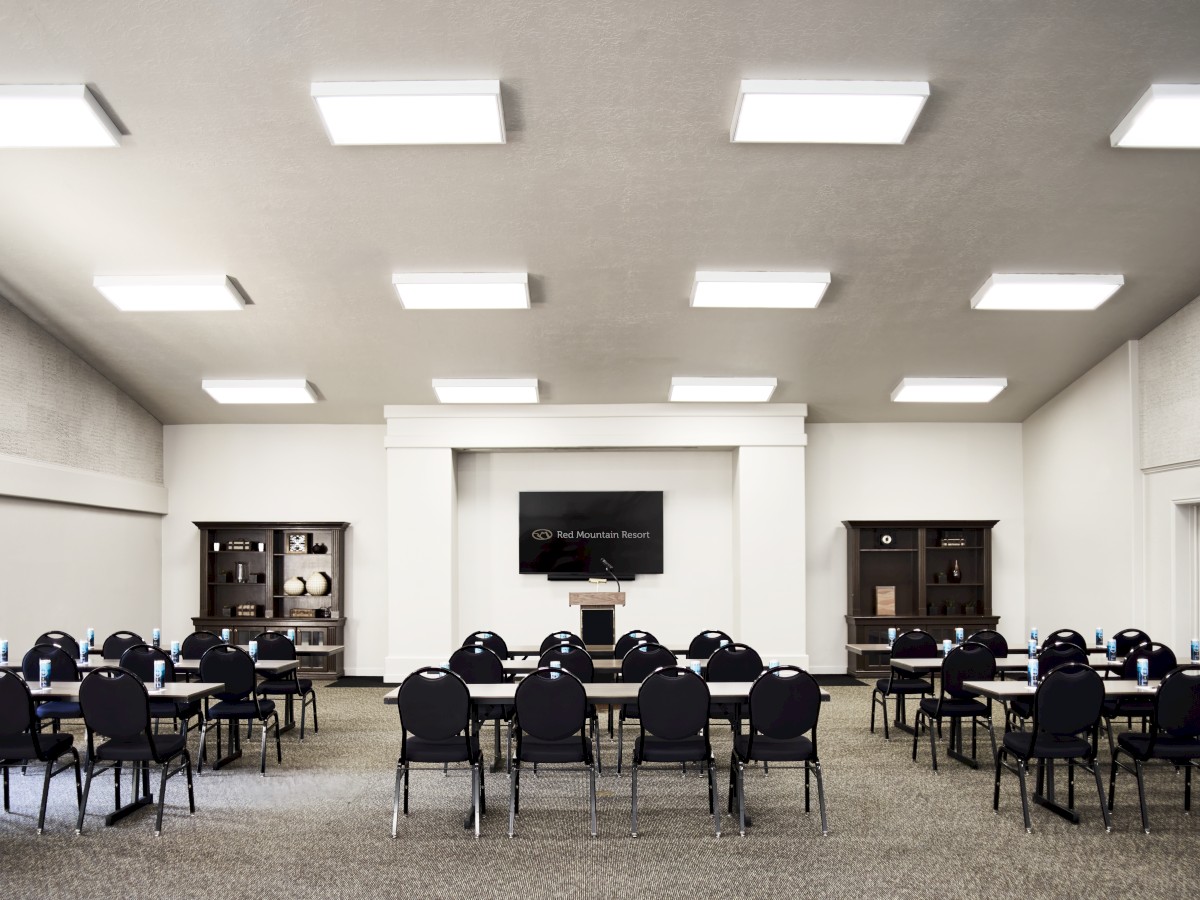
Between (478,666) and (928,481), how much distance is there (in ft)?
23.8

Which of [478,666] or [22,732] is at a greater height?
[478,666]

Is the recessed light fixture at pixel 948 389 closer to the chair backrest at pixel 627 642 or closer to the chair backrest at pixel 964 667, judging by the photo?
the chair backrest at pixel 964 667

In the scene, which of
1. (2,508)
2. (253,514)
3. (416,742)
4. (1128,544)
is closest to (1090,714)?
(416,742)

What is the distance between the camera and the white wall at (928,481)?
39.3ft

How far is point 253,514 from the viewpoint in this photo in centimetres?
1209

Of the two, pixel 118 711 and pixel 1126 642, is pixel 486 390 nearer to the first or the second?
pixel 118 711

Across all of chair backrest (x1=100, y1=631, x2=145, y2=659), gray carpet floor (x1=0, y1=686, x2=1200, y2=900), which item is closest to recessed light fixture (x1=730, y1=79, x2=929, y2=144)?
gray carpet floor (x1=0, y1=686, x2=1200, y2=900)

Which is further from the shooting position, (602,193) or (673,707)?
(602,193)

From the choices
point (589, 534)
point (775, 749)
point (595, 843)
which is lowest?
point (595, 843)

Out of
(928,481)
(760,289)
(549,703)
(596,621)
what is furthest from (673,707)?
(928,481)

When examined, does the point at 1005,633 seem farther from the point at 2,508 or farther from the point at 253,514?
the point at 2,508

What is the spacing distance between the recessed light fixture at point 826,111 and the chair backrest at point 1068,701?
3407 mm

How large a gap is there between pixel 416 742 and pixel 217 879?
123cm

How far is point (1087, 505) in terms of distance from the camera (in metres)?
10.4
